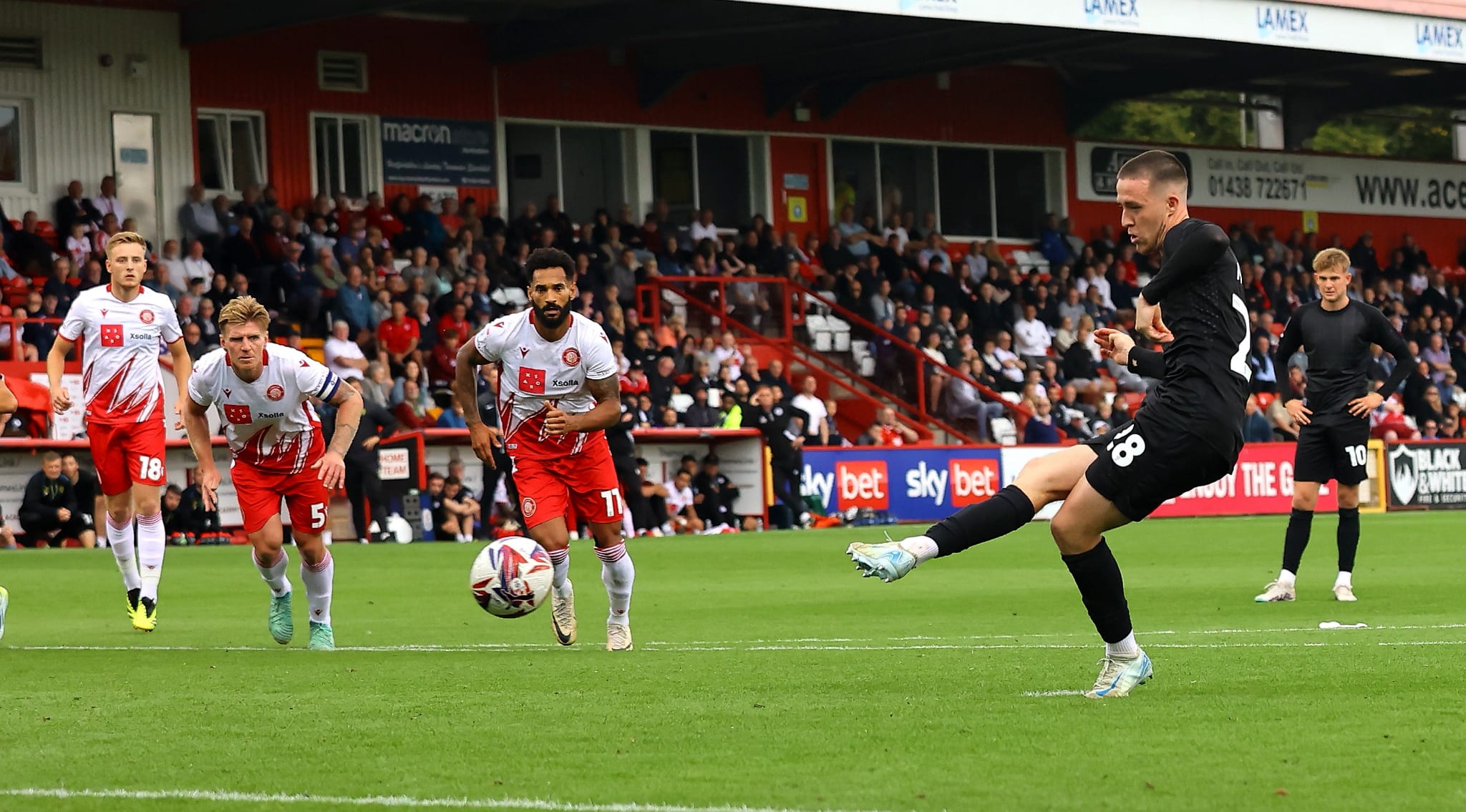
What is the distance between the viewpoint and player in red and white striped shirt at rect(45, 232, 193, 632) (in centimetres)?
1280

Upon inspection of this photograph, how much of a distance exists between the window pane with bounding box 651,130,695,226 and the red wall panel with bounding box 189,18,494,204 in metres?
3.48

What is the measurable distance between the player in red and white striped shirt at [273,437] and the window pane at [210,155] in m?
21.4

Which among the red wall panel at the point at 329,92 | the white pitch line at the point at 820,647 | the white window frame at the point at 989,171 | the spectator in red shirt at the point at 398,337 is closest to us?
the white pitch line at the point at 820,647

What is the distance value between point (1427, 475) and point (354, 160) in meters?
17.5

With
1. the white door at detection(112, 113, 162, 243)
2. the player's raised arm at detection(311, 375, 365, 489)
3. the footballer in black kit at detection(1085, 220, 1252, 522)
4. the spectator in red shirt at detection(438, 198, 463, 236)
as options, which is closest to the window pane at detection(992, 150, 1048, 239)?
the spectator in red shirt at detection(438, 198, 463, 236)

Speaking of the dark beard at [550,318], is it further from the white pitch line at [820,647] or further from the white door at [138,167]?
the white door at [138,167]

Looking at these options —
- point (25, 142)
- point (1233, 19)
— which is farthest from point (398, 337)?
point (1233, 19)

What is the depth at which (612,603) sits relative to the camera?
10859 mm

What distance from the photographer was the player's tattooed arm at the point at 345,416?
10.7m

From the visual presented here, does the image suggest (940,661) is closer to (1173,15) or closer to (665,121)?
(1173,15)

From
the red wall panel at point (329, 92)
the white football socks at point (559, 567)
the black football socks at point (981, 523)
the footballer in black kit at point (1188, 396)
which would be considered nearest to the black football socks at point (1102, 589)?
the footballer in black kit at point (1188, 396)

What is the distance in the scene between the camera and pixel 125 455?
13.0 metres

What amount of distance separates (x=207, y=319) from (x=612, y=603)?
15904 millimetres

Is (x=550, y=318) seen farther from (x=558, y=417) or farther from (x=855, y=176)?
(x=855, y=176)
